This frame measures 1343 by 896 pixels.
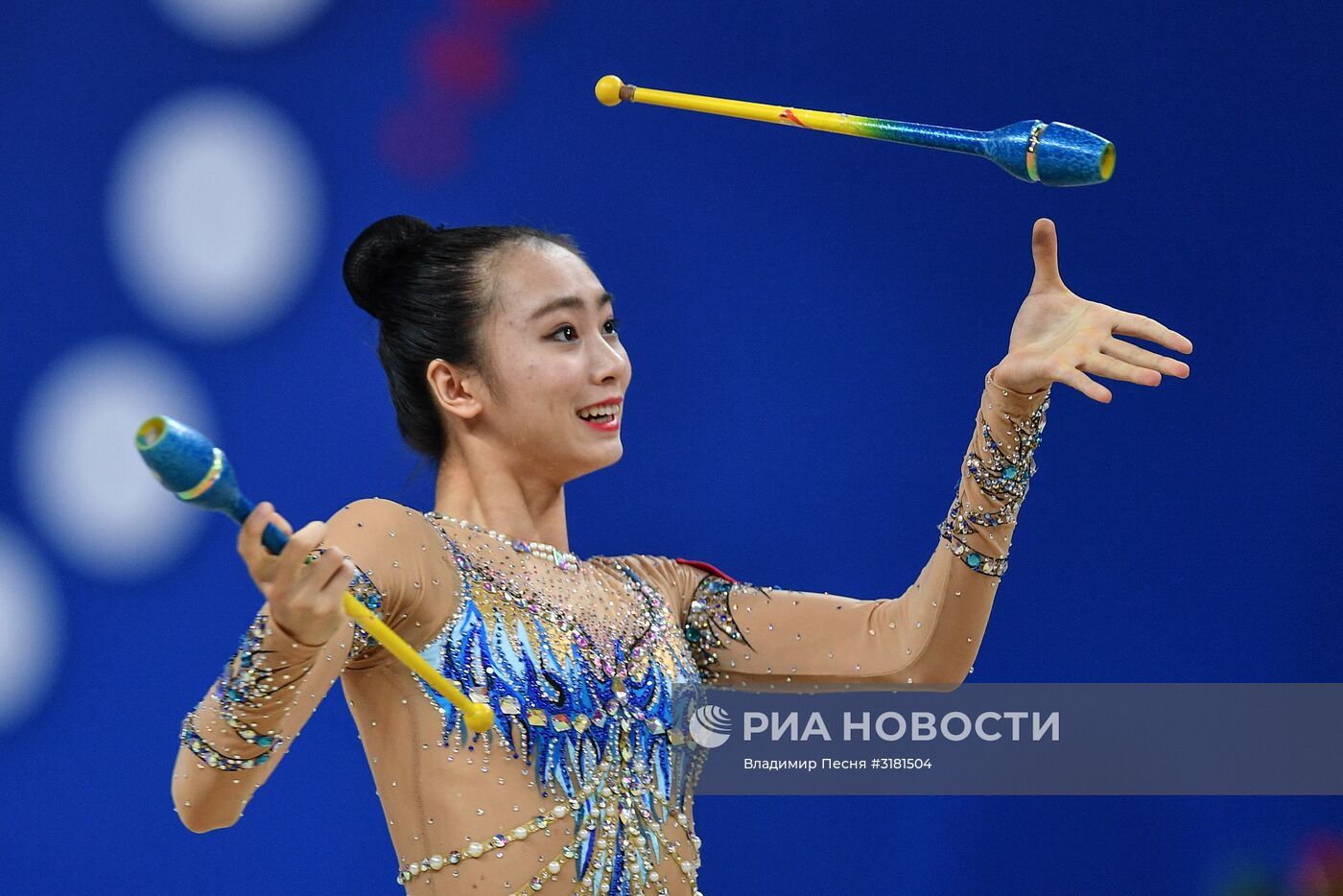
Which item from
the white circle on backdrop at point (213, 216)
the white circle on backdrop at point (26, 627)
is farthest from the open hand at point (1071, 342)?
the white circle on backdrop at point (26, 627)

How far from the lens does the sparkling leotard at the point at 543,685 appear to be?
159 centimetres

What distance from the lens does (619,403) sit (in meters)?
1.83

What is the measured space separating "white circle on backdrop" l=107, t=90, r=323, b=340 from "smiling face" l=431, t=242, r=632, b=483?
1.84 ft

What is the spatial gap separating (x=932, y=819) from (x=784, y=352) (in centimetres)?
67

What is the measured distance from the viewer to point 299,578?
1.24 meters

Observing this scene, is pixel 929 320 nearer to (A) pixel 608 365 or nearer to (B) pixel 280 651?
(A) pixel 608 365

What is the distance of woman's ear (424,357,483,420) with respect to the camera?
71.0 inches

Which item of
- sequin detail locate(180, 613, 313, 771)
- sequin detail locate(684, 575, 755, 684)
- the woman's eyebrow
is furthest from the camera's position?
sequin detail locate(684, 575, 755, 684)

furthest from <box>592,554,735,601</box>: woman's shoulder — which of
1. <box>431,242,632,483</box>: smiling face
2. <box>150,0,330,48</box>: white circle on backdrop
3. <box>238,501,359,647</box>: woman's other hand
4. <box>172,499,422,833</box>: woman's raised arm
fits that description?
<box>150,0,330,48</box>: white circle on backdrop

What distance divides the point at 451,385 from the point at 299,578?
0.60 metres

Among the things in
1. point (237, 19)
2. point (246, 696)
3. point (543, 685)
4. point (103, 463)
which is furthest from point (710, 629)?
point (237, 19)

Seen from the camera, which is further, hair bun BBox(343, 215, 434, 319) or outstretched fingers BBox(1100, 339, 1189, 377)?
hair bun BBox(343, 215, 434, 319)

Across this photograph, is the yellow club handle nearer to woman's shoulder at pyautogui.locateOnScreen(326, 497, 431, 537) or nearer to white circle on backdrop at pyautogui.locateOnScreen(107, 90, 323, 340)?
woman's shoulder at pyautogui.locateOnScreen(326, 497, 431, 537)

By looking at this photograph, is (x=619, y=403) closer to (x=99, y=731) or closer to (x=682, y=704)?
(x=682, y=704)
